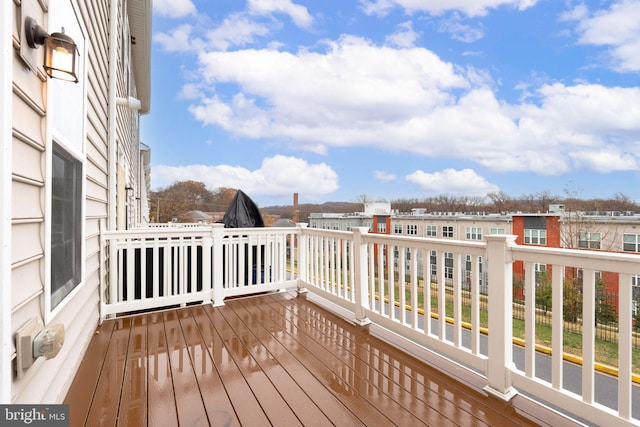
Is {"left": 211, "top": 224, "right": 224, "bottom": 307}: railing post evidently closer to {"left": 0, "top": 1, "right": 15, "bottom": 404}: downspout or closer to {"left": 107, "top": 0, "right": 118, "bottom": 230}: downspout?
{"left": 107, "top": 0, "right": 118, "bottom": 230}: downspout

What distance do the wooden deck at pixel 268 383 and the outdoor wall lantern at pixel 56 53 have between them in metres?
1.68

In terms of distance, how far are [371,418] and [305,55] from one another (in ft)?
60.6

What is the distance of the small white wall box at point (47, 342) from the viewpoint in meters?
1.26

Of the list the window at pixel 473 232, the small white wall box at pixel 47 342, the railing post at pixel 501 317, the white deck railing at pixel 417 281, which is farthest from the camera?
the window at pixel 473 232

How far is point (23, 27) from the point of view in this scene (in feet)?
3.84

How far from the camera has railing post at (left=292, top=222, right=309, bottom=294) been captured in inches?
176

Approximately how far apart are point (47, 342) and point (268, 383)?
1257mm

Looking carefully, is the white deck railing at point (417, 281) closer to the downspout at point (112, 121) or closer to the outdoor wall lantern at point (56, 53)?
the downspout at point (112, 121)

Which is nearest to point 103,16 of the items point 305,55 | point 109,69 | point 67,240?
point 109,69

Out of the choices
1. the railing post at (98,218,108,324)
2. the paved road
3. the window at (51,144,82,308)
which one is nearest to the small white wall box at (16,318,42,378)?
the window at (51,144,82,308)

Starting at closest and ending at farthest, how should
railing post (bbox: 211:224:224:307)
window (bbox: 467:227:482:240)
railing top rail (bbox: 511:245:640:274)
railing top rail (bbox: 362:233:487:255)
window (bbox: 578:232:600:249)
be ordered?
railing top rail (bbox: 511:245:640:274) < railing top rail (bbox: 362:233:487:255) < railing post (bbox: 211:224:224:307) < window (bbox: 578:232:600:249) < window (bbox: 467:227:482:240)

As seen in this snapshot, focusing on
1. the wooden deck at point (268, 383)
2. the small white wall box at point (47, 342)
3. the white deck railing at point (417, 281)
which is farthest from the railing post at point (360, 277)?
the small white wall box at point (47, 342)

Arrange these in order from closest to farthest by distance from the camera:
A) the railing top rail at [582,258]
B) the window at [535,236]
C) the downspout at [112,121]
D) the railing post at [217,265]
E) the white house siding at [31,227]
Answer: the white house siding at [31,227] < the railing top rail at [582,258] < the downspout at [112,121] < the railing post at [217,265] < the window at [535,236]

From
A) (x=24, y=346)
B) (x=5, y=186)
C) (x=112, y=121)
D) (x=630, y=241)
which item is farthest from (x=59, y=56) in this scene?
(x=630, y=241)
